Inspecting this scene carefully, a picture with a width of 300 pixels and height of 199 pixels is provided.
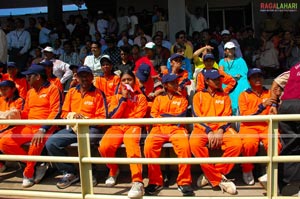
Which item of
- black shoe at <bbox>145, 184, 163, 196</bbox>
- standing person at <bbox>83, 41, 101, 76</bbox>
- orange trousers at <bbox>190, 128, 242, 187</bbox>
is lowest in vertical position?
black shoe at <bbox>145, 184, 163, 196</bbox>

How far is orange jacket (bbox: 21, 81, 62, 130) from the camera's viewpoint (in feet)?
16.6

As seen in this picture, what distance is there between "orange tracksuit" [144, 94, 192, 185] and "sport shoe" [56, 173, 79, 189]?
996 mm

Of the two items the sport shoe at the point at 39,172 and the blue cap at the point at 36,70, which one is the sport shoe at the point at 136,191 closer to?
the sport shoe at the point at 39,172

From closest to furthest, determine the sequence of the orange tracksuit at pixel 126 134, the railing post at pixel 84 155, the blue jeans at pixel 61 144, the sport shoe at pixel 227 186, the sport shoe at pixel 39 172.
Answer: the railing post at pixel 84 155
the sport shoe at pixel 227 186
the orange tracksuit at pixel 126 134
the blue jeans at pixel 61 144
the sport shoe at pixel 39 172

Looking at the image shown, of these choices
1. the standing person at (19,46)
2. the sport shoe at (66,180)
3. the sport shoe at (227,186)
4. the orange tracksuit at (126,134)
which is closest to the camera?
the sport shoe at (227,186)

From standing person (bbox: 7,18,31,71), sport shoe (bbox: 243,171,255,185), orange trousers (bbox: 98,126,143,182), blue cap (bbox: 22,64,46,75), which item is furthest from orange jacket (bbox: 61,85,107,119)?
standing person (bbox: 7,18,31,71)

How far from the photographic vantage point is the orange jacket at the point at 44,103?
5.07 meters

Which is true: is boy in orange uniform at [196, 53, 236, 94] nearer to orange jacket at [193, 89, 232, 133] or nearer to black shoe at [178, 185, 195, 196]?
orange jacket at [193, 89, 232, 133]

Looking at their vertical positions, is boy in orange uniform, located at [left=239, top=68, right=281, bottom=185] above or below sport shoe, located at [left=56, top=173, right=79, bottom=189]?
above

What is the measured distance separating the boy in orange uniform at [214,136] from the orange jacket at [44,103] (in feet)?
6.06

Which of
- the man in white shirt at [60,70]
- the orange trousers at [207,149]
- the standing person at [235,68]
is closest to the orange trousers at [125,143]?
the orange trousers at [207,149]

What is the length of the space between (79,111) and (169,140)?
4.30ft

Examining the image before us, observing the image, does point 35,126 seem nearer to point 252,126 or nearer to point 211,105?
→ point 211,105

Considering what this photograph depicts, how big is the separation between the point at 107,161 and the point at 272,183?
1479 millimetres
